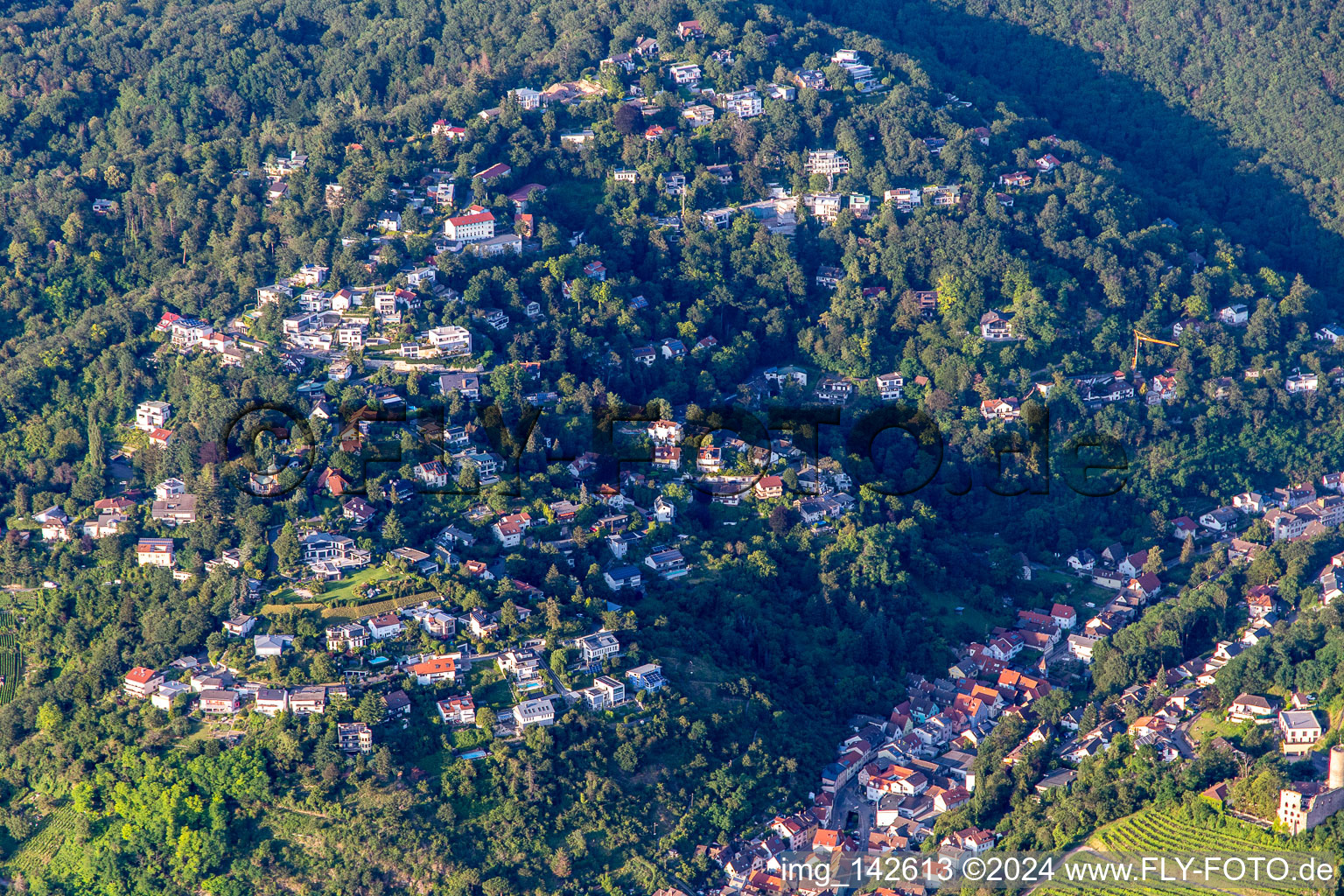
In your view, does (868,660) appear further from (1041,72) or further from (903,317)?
(1041,72)

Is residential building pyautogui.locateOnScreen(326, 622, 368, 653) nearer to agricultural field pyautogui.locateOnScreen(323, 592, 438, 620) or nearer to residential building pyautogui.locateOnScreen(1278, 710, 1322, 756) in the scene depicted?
agricultural field pyautogui.locateOnScreen(323, 592, 438, 620)

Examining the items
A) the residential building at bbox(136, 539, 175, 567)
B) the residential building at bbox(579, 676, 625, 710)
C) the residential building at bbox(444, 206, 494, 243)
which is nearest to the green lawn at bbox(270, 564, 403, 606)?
the residential building at bbox(136, 539, 175, 567)

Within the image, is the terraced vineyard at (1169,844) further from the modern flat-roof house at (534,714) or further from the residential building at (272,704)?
the residential building at (272,704)

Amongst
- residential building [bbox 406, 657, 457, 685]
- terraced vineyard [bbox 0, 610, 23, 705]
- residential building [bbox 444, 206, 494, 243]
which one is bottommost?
terraced vineyard [bbox 0, 610, 23, 705]

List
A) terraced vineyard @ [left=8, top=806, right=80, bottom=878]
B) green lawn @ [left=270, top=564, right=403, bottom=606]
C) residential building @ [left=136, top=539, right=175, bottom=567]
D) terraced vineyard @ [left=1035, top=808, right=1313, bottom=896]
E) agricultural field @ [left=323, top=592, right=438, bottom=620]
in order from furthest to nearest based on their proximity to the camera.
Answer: residential building @ [left=136, top=539, right=175, bottom=567] < green lawn @ [left=270, top=564, right=403, bottom=606] < agricultural field @ [left=323, top=592, right=438, bottom=620] < terraced vineyard @ [left=8, top=806, right=80, bottom=878] < terraced vineyard @ [left=1035, top=808, right=1313, bottom=896]

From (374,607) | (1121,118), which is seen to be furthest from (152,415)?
(1121,118)

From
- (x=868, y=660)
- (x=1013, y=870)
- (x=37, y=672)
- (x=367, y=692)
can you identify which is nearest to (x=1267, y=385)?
(x=868, y=660)
